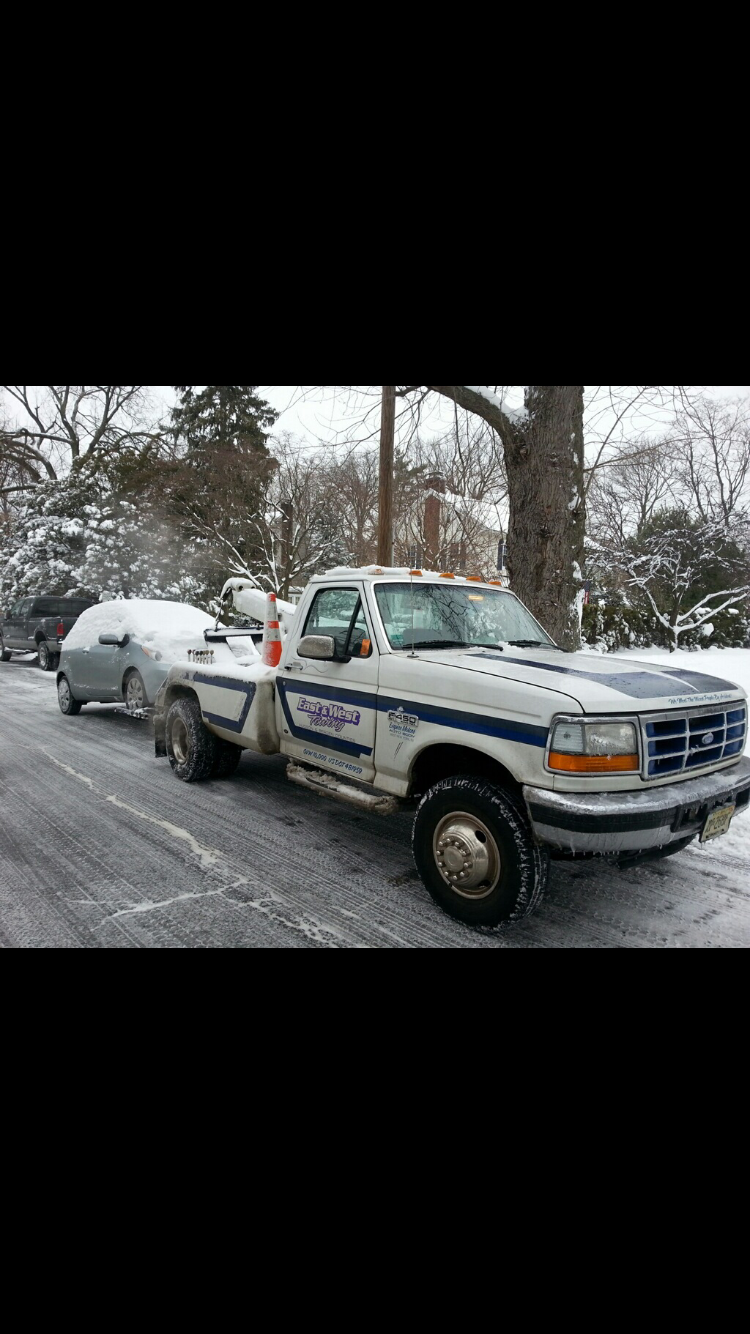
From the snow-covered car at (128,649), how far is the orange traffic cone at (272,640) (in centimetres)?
185

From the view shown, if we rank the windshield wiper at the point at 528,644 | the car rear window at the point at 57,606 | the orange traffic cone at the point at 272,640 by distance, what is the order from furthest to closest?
the car rear window at the point at 57,606, the orange traffic cone at the point at 272,640, the windshield wiper at the point at 528,644

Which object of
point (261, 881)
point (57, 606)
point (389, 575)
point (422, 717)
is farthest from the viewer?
point (57, 606)

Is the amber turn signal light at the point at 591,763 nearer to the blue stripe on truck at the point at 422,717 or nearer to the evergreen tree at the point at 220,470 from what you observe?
the blue stripe on truck at the point at 422,717

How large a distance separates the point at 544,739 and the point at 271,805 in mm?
3083

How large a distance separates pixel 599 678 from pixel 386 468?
6968 millimetres

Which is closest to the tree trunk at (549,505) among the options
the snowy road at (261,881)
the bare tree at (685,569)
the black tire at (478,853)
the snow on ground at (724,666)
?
the snow on ground at (724,666)

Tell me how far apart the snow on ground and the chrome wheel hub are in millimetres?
1481

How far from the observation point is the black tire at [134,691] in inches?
328


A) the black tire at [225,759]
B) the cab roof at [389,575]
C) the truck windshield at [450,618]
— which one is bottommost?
the black tire at [225,759]

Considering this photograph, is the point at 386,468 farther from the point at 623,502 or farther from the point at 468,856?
the point at 623,502

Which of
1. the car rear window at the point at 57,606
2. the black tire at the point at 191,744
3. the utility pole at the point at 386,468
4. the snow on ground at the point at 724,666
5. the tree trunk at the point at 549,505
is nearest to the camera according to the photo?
the snow on ground at the point at 724,666

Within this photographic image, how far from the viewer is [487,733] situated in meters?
3.31

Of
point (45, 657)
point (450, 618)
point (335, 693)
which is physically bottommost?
point (45, 657)

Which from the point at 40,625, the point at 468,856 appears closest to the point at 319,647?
the point at 468,856
